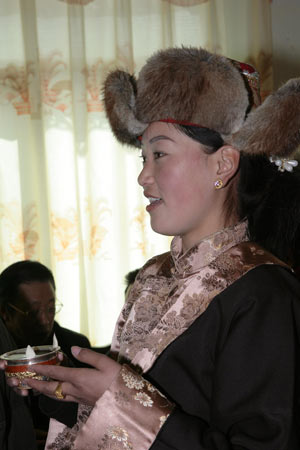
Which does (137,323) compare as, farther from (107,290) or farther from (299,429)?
(107,290)

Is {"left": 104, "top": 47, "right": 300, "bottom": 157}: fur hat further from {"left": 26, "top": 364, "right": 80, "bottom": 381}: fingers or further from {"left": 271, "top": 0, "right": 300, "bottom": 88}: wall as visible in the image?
{"left": 271, "top": 0, "right": 300, "bottom": 88}: wall

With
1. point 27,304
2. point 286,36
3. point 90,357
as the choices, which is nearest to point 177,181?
point 90,357

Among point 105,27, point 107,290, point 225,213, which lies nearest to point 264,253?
point 225,213

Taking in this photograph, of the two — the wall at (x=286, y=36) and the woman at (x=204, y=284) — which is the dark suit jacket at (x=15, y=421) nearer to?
the woman at (x=204, y=284)

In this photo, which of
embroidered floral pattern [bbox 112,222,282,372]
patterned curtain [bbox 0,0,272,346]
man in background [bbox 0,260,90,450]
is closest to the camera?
embroidered floral pattern [bbox 112,222,282,372]

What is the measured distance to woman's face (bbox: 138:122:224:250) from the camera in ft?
3.37

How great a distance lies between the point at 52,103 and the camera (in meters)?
3.03

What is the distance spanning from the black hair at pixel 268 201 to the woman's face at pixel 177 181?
6 centimetres

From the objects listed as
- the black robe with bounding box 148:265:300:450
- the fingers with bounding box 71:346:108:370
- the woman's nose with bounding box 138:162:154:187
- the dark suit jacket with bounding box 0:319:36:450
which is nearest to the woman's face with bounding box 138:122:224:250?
the woman's nose with bounding box 138:162:154:187

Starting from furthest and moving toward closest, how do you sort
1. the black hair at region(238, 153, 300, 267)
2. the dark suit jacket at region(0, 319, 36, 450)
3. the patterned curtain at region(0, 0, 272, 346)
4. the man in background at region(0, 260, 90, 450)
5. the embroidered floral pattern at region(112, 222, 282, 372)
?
the patterned curtain at region(0, 0, 272, 346)
the man in background at region(0, 260, 90, 450)
the dark suit jacket at region(0, 319, 36, 450)
the black hair at region(238, 153, 300, 267)
the embroidered floral pattern at region(112, 222, 282, 372)

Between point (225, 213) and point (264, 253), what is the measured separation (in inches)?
4.4

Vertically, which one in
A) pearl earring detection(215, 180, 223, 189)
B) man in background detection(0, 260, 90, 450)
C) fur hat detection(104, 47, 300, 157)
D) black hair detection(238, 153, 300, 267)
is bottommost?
man in background detection(0, 260, 90, 450)

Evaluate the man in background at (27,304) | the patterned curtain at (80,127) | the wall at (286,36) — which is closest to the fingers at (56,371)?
the man in background at (27,304)

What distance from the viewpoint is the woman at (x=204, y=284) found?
33.9 inches
